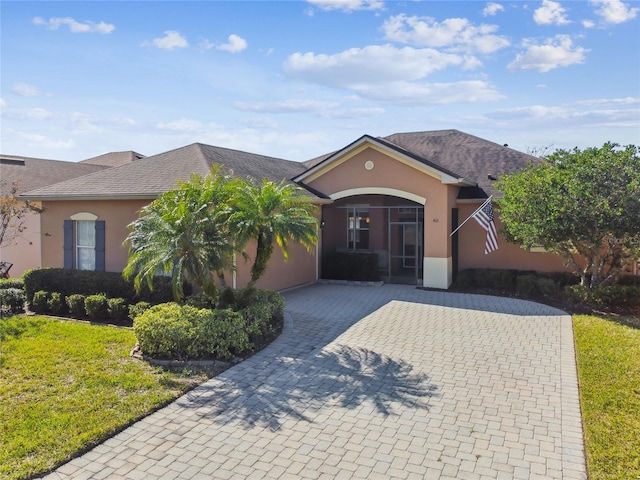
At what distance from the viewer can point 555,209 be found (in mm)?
13609

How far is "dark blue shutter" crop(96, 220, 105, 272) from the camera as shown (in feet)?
49.1

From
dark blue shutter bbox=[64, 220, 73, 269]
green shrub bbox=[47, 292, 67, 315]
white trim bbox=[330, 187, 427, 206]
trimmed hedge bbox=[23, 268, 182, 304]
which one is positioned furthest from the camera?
white trim bbox=[330, 187, 427, 206]

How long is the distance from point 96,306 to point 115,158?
2307cm

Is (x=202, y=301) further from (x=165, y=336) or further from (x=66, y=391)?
(x=66, y=391)

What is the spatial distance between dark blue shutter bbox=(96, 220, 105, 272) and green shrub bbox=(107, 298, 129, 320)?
2697 mm

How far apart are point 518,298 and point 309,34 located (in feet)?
35.0

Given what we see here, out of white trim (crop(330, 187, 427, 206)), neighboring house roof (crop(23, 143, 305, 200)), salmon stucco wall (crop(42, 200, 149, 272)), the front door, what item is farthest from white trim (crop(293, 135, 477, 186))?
salmon stucco wall (crop(42, 200, 149, 272))

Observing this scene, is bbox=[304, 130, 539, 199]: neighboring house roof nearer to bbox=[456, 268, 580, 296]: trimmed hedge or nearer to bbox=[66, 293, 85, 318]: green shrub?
bbox=[456, 268, 580, 296]: trimmed hedge

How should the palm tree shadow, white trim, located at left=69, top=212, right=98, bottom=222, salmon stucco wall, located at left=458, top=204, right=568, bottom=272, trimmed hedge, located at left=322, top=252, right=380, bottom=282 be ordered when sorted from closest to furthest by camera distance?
the palm tree shadow
white trim, located at left=69, top=212, right=98, bottom=222
salmon stucco wall, located at left=458, top=204, right=568, bottom=272
trimmed hedge, located at left=322, top=252, right=380, bottom=282

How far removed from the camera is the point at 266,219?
36.1 ft

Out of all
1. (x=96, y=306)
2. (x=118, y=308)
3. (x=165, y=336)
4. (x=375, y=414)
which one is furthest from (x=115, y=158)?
(x=375, y=414)

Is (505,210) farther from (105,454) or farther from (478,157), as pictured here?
(105,454)

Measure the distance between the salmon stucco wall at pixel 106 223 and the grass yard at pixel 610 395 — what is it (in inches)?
483

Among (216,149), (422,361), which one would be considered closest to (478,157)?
(216,149)
